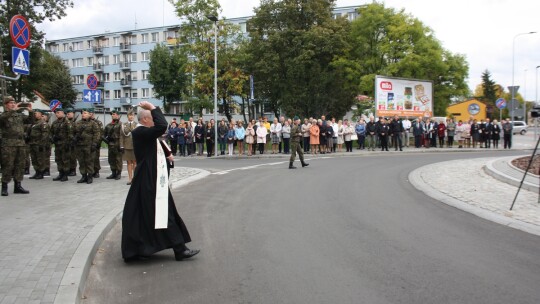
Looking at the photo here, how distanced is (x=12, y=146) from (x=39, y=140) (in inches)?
133

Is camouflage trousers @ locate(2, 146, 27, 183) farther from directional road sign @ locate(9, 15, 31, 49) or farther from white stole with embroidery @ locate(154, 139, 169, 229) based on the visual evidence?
white stole with embroidery @ locate(154, 139, 169, 229)

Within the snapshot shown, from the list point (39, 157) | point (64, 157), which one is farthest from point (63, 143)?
point (39, 157)

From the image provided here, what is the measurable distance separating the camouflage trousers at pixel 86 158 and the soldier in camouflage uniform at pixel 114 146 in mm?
864

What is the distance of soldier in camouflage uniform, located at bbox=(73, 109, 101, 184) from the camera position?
12664 mm

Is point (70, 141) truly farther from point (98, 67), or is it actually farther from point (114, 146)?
point (98, 67)

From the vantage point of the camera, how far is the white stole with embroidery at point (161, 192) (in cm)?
550

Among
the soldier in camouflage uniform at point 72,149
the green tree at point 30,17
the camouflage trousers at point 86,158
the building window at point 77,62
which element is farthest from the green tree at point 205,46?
the building window at point 77,62

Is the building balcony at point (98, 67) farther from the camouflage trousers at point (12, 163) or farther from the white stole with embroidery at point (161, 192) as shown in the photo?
the white stole with embroidery at point (161, 192)

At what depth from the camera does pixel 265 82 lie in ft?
169

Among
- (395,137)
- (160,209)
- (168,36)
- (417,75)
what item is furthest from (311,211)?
(168,36)

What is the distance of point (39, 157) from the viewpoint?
→ 13.7 meters

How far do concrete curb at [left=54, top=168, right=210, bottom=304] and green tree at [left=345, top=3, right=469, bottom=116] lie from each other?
4110cm

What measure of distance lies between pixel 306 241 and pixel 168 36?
282 ft

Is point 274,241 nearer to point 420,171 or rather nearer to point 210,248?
point 210,248
